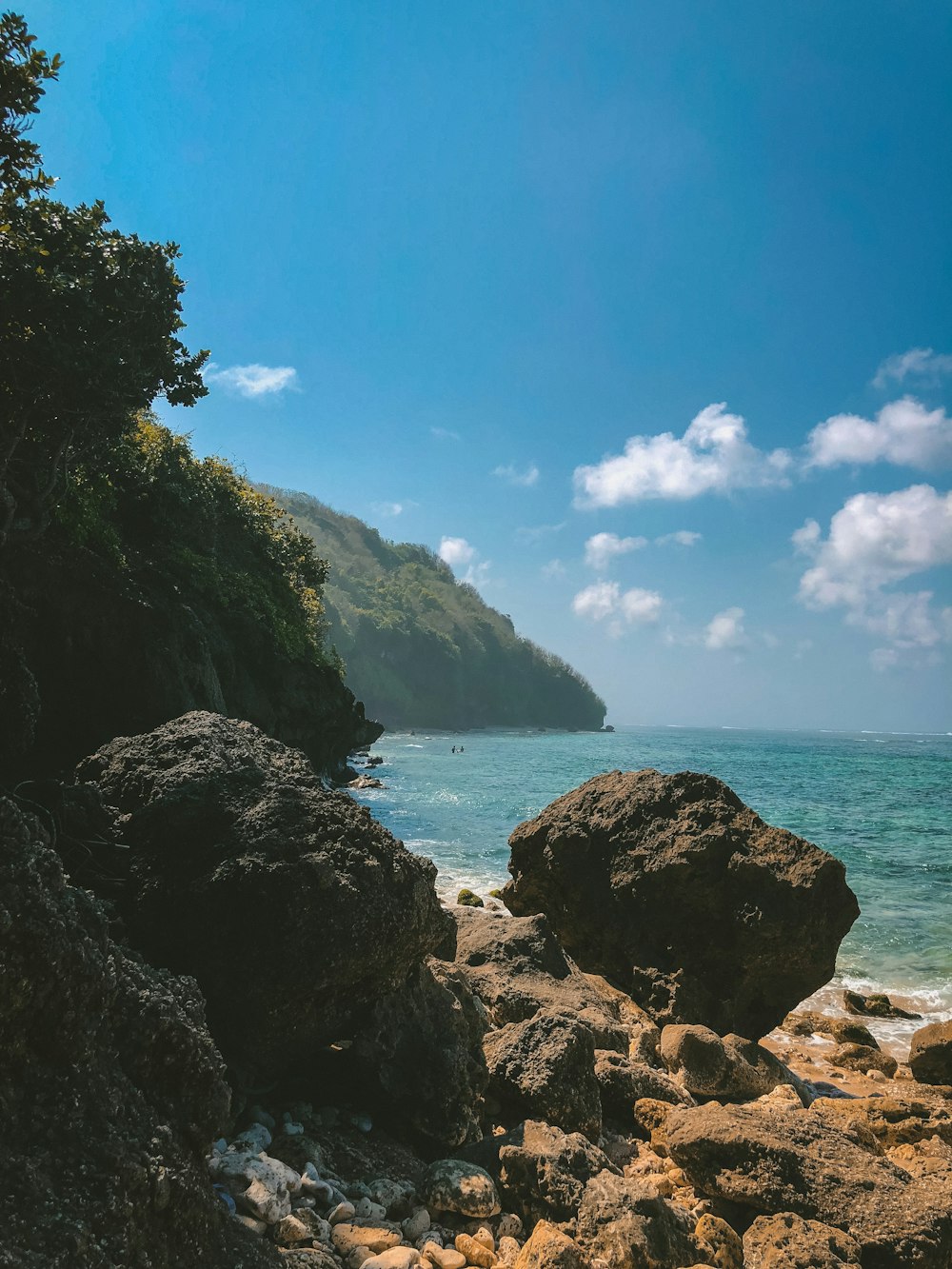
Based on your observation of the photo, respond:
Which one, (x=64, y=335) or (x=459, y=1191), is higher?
(x=64, y=335)

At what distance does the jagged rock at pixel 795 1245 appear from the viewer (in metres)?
3.71

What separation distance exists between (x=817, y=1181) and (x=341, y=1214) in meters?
2.79

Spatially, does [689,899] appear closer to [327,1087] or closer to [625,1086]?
[625,1086]

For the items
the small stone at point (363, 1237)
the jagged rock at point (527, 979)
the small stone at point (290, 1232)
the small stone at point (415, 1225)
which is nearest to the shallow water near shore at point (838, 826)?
the jagged rock at point (527, 979)

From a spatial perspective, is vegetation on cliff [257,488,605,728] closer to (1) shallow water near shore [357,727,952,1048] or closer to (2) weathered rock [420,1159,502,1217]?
(1) shallow water near shore [357,727,952,1048]

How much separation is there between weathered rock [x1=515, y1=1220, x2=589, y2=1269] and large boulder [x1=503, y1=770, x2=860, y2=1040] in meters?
4.86

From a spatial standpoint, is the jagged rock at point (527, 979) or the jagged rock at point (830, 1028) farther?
the jagged rock at point (830, 1028)

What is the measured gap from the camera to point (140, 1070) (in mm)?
2646

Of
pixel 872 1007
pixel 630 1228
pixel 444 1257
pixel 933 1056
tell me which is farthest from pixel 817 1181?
pixel 872 1007

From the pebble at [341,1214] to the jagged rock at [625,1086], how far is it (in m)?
2.45

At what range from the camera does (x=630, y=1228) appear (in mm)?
3502

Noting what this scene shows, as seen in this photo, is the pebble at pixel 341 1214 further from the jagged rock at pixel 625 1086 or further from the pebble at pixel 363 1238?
the jagged rock at pixel 625 1086

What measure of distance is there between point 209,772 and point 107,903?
110cm

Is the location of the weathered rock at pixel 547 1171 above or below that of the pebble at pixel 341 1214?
below
